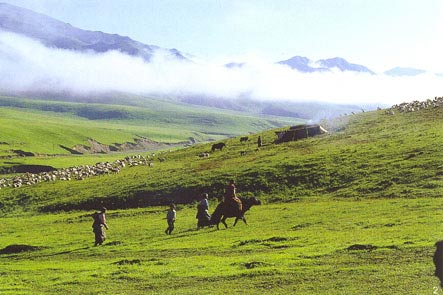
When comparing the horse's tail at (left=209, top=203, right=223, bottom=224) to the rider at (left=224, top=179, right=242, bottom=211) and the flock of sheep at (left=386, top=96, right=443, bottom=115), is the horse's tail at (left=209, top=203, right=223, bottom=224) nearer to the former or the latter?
the rider at (left=224, top=179, right=242, bottom=211)

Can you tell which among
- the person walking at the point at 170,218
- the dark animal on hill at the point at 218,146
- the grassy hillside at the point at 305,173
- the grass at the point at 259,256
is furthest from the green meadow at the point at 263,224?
the dark animal on hill at the point at 218,146

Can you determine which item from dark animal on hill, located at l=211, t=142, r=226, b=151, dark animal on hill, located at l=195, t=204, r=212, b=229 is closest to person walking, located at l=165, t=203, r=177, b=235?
dark animal on hill, located at l=195, t=204, r=212, b=229

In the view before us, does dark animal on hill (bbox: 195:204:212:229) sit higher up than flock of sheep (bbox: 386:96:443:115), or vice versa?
flock of sheep (bbox: 386:96:443:115)

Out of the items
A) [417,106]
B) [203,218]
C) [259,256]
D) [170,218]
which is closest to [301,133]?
[417,106]

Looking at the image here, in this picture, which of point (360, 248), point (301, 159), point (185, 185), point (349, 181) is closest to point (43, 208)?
point (185, 185)

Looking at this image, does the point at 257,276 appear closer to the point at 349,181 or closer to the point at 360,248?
the point at 360,248

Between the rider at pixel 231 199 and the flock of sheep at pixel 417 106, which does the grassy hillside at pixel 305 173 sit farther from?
the rider at pixel 231 199

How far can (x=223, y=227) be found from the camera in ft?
135

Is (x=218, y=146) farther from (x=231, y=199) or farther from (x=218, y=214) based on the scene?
(x=231, y=199)

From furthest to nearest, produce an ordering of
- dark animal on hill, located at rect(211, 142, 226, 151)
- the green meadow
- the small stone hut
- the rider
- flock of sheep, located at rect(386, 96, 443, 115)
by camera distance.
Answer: dark animal on hill, located at rect(211, 142, 226, 151), flock of sheep, located at rect(386, 96, 443, 115), the small stone hut, the rider, the green meadow

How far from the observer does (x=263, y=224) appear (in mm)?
40406

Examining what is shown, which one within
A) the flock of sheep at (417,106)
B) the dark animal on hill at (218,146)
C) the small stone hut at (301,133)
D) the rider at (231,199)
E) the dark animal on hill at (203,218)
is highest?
the flock of sheep at (417,106)

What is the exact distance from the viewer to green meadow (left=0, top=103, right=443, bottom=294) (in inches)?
931

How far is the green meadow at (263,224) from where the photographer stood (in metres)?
23.6
